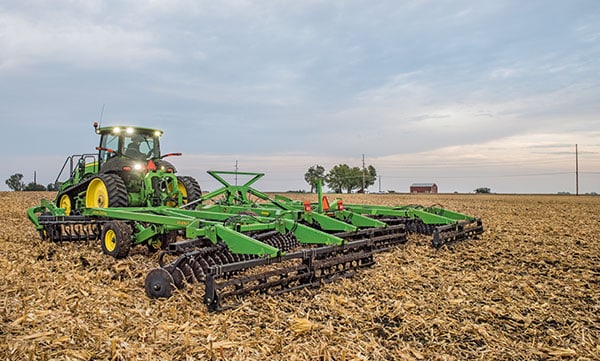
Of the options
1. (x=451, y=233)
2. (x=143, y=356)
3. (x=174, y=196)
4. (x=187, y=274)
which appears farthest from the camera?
(x=174, y=196)

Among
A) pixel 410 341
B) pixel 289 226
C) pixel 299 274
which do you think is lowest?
pixel 410 341

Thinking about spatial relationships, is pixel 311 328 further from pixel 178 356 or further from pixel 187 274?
pixel 187 274

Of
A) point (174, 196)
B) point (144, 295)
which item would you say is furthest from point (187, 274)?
point (174, 196)

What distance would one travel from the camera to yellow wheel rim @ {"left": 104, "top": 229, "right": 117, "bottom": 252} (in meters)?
6.52

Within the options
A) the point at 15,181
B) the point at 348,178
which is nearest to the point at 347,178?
the point at 348,178

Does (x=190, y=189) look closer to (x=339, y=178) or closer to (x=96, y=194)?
(x=96, y=194)

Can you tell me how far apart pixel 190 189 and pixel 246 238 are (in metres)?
5.09

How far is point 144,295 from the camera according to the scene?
4.51 meters

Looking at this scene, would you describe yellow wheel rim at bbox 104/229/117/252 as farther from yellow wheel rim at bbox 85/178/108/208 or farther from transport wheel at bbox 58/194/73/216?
transport wheel at bbox 58/194/73/216

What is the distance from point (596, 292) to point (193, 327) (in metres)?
4.56

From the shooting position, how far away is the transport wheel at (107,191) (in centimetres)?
782

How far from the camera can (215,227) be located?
4.81m

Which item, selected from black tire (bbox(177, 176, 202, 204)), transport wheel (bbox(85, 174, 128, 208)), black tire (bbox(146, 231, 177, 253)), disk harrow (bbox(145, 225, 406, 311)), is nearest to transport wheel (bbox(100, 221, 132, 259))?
black tire (bbox(146, 231, 177, 253))

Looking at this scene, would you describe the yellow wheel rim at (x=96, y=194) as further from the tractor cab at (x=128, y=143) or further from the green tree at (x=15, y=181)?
the green tree at (x=15, y=181)
